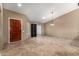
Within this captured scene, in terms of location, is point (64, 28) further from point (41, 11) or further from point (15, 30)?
point (15, 30)

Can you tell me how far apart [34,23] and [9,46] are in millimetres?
1377

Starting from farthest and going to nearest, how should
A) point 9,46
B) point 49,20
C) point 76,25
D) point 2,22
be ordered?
1. point 76,25
2. point 49,20
3. point 9,46
4. point 2,22

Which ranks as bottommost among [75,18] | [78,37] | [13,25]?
[78,37]

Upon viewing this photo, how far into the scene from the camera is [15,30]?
4191 millimetres

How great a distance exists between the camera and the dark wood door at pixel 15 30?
13.0 ft

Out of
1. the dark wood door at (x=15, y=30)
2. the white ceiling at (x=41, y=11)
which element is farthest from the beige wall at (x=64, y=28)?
the dark wood door at (x=15, y=30)

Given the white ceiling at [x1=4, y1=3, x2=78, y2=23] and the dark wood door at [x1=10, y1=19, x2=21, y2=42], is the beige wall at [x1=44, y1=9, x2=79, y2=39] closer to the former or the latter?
the white ceiling at [x1=4, y1=3, x2=78, y2=23]

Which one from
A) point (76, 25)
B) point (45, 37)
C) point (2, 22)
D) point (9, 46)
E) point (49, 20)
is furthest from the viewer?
point (76, 25)

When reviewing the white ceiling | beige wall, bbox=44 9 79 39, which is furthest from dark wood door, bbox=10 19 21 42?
beige wall, bbox=44 9 79 39

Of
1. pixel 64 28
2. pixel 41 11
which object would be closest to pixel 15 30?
pixel 41 11

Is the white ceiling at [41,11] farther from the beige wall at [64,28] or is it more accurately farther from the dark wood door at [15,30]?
the dark wood door at [15,30]

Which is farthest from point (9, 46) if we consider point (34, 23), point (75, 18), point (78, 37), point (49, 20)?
point (75, 18)

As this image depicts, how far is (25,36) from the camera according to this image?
466cm

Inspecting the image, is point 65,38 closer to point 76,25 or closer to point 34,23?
point 76,25
